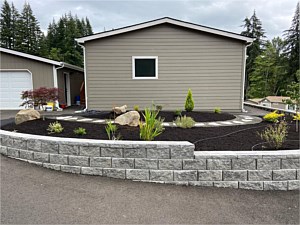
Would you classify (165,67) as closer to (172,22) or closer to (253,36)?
(172,22)

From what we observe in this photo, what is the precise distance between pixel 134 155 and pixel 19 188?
61.5 inches

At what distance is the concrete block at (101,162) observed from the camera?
119 inches

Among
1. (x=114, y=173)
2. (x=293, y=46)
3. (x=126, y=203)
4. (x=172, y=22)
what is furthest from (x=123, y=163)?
(x=293, y=46)

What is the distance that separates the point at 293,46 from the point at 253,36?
280 inches

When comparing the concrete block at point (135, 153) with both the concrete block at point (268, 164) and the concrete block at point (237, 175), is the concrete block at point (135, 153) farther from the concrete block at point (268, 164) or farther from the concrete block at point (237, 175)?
the concrete block at point (268, 164)

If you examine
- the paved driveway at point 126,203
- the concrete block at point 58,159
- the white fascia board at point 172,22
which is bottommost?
the paved driveway at point 126,203

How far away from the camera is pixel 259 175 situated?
2818 millimetres

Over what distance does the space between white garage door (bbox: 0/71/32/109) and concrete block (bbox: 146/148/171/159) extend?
9.71 meters

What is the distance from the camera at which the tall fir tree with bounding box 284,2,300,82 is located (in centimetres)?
2391

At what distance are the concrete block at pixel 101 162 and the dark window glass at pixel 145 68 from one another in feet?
20.9

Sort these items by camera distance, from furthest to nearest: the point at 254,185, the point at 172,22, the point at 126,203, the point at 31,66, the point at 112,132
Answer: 1. the point at 31,66
2. the point at 172,22
3. the point at 112,132
4. the point at 254,185
5. the point at 126,203

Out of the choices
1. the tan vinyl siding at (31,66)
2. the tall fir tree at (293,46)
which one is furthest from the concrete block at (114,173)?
the tall fir tree at (293,46)

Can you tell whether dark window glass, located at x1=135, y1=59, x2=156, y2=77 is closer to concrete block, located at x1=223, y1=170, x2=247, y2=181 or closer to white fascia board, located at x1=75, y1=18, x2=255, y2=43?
white fascia board, located at x1=75, y1=18, x2=255, y2=43

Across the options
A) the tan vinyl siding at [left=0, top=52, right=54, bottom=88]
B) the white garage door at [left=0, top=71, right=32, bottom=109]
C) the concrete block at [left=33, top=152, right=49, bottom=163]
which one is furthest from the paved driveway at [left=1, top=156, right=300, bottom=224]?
the white garage door at [left=0, top=71, right=32, bottom=109]
